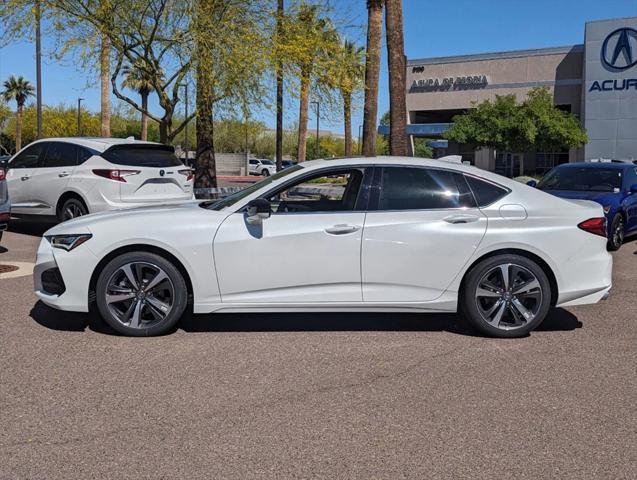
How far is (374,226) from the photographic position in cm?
612

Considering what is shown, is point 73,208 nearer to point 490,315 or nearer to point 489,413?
point 490,315

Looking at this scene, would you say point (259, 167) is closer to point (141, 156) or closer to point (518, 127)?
point (518, 127)

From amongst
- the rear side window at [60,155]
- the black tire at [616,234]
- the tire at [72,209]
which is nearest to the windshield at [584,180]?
the black tire at [616,234]

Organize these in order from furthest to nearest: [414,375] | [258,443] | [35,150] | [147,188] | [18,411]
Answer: [35,150] < [147,188] < [414,375] < [18,411] < [258,443]

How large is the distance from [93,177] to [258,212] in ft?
21.5

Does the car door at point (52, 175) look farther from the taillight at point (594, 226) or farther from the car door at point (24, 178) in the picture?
the taillight at point (594, 226)

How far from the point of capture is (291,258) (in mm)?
6047

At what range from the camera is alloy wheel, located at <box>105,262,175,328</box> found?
239 inches

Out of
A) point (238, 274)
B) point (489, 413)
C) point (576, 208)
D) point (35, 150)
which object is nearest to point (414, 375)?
point (489, 413)

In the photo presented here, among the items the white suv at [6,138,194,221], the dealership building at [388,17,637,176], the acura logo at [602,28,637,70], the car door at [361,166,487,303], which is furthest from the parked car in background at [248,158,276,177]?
the car door at [361,166,487,303]

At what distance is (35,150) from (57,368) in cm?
852

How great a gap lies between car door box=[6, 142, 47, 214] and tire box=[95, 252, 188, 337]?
714 centimetres

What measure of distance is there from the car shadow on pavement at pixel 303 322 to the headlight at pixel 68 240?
0.79 metres

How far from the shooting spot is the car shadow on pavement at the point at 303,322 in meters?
6.55
